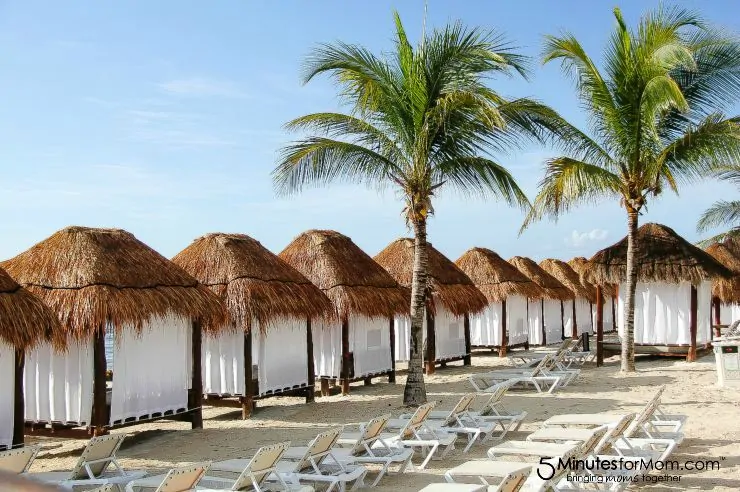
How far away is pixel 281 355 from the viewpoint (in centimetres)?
1353

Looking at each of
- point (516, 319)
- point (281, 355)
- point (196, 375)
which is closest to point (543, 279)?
point (516, 319)

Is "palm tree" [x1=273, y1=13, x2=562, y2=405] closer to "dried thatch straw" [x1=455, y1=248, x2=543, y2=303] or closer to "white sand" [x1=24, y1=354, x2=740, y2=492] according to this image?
"white sand" [x1=24, y1=354, x2=740, y2=492]

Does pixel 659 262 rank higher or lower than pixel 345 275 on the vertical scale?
higher

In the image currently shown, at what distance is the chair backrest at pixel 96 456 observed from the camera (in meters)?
6.89

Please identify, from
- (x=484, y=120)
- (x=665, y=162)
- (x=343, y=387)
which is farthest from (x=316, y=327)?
(x=665, y=162)

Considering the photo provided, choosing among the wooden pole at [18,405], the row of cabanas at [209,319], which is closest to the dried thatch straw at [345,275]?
the row of cabanas at [209,319]

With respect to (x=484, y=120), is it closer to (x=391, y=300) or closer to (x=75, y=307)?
(x=391, y=300)

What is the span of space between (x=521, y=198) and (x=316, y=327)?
16.9 feet

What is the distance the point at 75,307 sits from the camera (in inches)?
379

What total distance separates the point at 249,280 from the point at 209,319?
1.50 m

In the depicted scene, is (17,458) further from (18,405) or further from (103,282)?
(103,282)

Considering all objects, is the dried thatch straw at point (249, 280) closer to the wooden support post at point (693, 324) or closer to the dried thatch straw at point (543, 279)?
the wooden support post at point (693, 324)

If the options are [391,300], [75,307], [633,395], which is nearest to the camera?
[75,307]

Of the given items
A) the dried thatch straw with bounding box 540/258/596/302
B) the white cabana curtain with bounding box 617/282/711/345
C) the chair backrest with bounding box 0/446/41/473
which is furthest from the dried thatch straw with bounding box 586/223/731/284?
the chair backrest with bounding box 0/446/41/473
